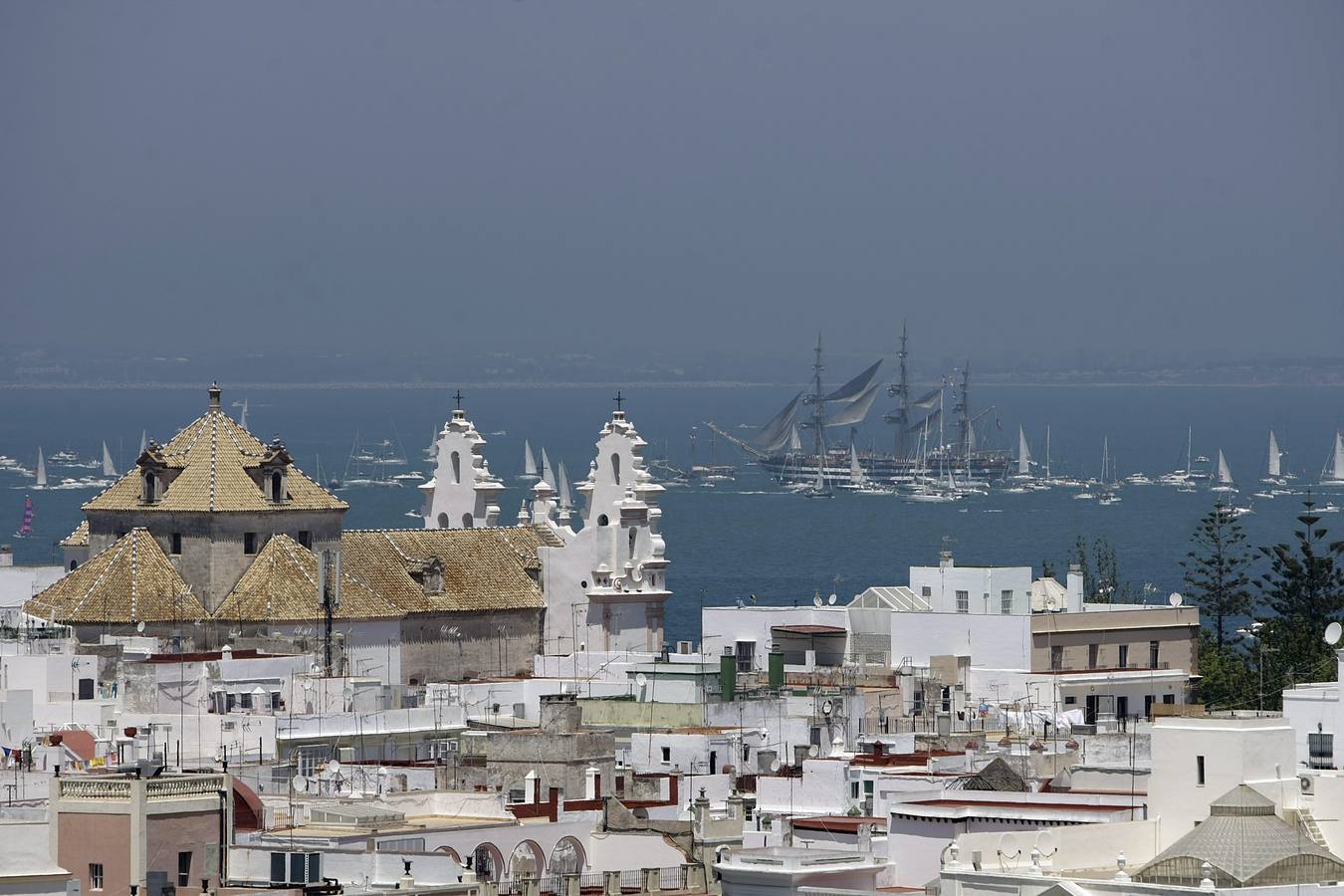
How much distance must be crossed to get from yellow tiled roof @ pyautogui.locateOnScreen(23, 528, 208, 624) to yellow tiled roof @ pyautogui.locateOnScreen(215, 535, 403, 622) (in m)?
0.89

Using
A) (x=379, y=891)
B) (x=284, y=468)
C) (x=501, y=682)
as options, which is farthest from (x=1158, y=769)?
(x=284, y=468)

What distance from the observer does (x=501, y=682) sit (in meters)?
68.2

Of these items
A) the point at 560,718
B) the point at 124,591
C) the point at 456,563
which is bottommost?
the point at 560,718

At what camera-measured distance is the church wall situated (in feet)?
240

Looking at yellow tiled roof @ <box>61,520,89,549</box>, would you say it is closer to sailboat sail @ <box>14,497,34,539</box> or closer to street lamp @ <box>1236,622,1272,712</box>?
street lamp @ <box>1236,622,1272,712</box>

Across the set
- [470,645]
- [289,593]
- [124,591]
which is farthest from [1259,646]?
[124,591]

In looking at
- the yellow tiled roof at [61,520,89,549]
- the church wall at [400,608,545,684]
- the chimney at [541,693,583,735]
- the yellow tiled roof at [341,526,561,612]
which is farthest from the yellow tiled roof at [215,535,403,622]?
the chimney at [541,693,583,735]

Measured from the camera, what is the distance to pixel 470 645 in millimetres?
74938

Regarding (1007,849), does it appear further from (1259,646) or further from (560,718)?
(1259,646)

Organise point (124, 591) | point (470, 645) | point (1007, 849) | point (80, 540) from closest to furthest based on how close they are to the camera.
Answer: point (1007, 849)
point (124, 591)
point (470, 645)
point (80, 540)

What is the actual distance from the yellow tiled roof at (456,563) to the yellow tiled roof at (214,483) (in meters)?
1.33

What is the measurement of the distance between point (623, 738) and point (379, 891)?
23516 millimetres

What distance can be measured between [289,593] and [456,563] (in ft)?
21.8

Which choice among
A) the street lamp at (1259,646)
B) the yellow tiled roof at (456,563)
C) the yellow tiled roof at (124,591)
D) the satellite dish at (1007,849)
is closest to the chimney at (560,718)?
the street lamp at (1259,646)
